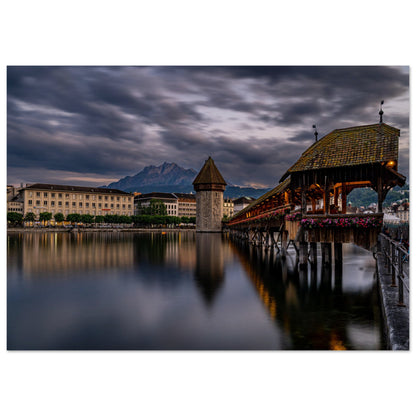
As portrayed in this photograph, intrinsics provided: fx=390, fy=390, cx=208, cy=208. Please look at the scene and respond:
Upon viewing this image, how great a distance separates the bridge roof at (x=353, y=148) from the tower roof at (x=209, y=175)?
6195cm

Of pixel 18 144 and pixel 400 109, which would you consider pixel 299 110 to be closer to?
pixel 400 109

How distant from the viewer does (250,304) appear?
36.8ft

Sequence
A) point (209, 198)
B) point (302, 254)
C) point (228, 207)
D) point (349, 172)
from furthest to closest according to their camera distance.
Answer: point (228, 207), point (209, 198), point (302, 254), point (349, 172)

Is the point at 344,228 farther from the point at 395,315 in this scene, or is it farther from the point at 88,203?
the point at 88,203

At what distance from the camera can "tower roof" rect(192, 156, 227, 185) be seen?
7681 centimetres

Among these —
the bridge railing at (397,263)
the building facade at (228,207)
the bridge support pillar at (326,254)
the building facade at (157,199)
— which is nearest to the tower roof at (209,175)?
the building facade at (157,199)

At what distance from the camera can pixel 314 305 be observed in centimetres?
1086

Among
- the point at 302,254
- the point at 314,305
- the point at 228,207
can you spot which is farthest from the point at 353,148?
the point at 228,207

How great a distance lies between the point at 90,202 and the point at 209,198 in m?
38.4

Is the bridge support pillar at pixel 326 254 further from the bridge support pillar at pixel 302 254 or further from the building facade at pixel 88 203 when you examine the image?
the building facade at pixel 88 203

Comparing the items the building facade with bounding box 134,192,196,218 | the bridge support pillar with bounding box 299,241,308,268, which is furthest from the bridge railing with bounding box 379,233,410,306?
the building facade with bounding box 134,192,196,218

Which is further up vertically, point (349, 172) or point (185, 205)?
point (185, 205)

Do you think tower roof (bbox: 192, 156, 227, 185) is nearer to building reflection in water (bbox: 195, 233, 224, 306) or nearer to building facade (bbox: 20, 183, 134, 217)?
building facade (bbox: 20, 183, 134, 217)

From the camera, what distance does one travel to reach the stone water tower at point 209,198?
75.8 m
